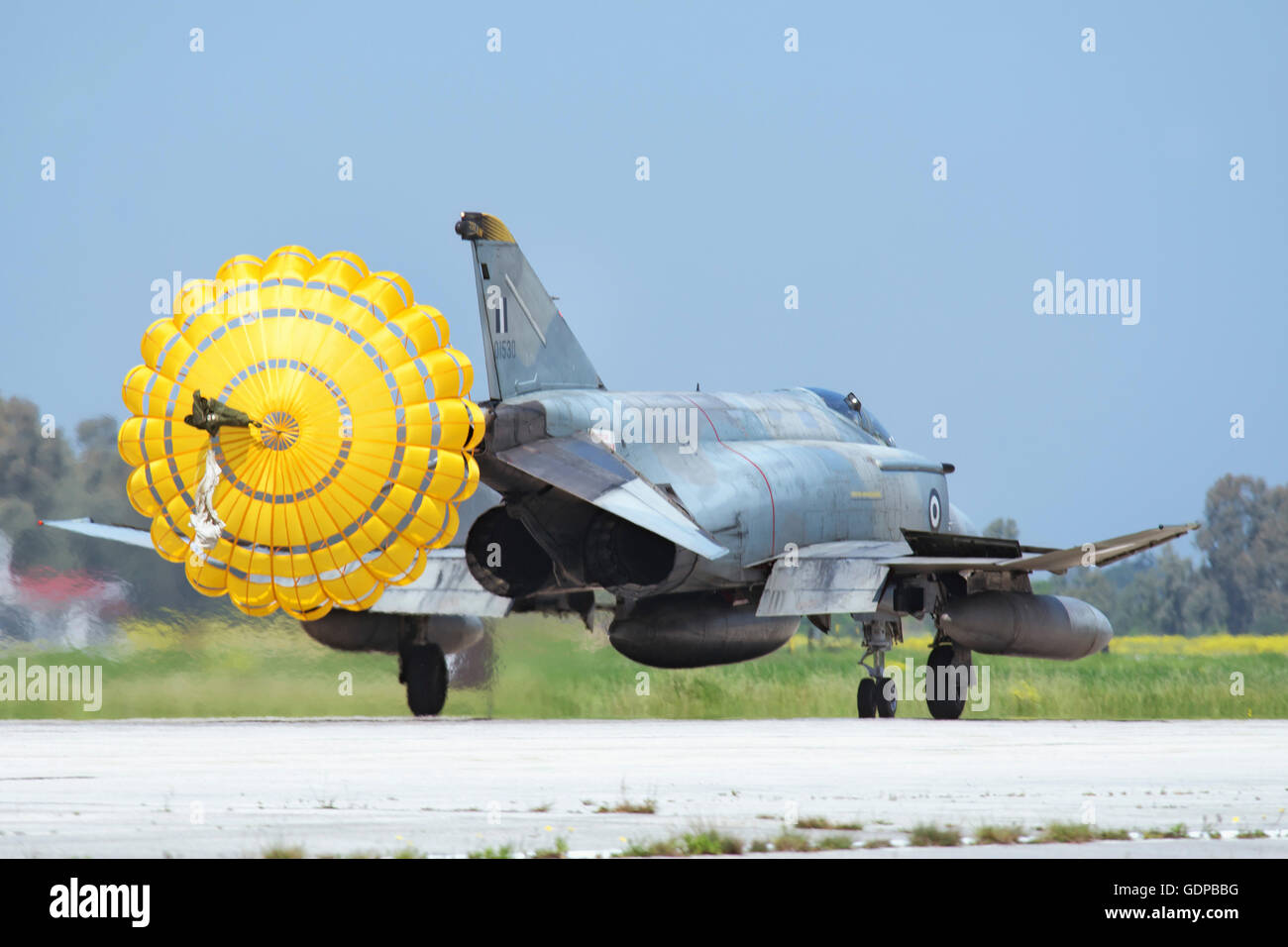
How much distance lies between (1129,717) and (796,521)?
5.59 meters

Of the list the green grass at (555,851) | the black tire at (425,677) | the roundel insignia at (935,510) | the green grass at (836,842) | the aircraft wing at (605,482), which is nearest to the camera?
the green grass at (555,851)

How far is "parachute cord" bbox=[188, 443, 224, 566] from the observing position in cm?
1947

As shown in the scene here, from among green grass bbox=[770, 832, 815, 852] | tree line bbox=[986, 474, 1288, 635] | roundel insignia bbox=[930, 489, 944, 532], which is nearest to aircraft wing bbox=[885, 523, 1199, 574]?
roundel insignia bbox=[930, 489, 944, 532]

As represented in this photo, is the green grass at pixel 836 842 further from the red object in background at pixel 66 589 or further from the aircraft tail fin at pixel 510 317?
the red object in background at pixel 66 589

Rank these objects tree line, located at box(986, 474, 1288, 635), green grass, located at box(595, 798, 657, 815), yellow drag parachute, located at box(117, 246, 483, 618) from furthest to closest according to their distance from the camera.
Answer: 1. tree line, located at box(986, 474, 1288, 635)
2. yellow drag parachute, located at box(117, 246, 483, 618)
3. green grass, located at box(595, 798, 657, 815)

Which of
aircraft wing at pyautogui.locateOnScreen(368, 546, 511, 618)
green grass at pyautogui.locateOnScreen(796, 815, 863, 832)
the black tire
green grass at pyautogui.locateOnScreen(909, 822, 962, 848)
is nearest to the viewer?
green grass at pyautogui.locateOnScreen(909, 822, 962, 848)

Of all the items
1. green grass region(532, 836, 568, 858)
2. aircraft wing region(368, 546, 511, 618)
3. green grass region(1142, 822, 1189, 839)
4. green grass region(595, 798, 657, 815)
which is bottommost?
green grass region(1142, 822, 1189, 839)

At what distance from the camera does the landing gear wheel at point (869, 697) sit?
25.0 metres

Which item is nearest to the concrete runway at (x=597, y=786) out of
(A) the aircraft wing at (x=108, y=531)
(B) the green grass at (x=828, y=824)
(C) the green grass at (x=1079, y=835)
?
(B) the green grass at (x=828, y=824)

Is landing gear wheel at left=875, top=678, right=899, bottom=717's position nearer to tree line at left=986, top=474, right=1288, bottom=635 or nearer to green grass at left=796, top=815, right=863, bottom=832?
green grass at left=796, top=815, right=863, bottom=832

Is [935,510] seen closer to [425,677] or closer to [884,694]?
[884,694]

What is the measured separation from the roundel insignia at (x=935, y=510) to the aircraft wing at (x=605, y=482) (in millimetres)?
5984

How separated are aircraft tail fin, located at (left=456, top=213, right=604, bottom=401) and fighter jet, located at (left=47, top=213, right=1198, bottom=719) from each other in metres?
0.02

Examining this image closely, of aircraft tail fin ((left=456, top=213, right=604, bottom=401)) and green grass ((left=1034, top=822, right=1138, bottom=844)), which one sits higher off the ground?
aircraft tail fin ((left=456, top=213, right=604, bottom=401))
